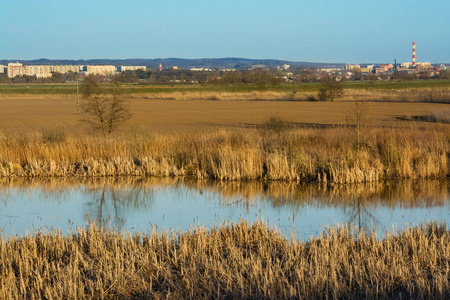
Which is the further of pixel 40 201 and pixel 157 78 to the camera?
pixel 157 78

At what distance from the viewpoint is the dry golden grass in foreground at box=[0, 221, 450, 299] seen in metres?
7.08

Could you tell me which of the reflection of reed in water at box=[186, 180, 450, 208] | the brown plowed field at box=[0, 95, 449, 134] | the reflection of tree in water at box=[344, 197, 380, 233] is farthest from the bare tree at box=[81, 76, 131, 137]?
the reflection of tree in water at box=[344, 197, 380, 233]

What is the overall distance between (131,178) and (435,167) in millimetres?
9063

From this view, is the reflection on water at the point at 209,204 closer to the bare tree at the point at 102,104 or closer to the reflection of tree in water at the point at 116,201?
the reflection of tree in water at the point at 116,201

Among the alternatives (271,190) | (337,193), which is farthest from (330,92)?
(337,193)

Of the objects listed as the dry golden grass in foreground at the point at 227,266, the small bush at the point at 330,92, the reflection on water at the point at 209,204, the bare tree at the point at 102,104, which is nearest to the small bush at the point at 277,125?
the reflection on water at the point at 209,204

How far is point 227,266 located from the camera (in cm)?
779

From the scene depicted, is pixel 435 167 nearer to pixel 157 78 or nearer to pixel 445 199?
pixel 445 199

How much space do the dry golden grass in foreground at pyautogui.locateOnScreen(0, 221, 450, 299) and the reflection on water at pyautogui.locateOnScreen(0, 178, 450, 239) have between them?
5.15 ft

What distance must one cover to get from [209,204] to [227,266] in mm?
6124

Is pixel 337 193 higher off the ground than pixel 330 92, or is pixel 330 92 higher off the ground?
pixel 330 92

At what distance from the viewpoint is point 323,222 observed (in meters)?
11.9

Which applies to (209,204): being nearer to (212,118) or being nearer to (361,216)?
(361,216)

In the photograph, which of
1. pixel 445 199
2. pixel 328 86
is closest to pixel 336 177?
pixel 445 199
